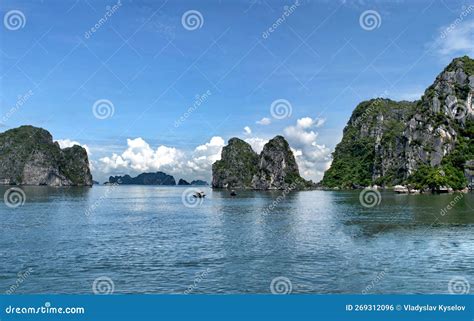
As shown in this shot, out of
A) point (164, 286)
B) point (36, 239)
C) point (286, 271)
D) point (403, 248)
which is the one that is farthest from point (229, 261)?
point (36, 239)

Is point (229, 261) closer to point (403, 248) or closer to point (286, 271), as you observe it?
point (286, 271)

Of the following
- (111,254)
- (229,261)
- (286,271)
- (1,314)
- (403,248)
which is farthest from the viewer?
(403,248)

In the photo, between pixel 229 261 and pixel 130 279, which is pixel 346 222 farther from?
pixel 130 279

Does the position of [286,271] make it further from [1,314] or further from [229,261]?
[1,314]

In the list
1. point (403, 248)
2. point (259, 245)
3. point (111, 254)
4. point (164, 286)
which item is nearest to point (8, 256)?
point (111, 254)

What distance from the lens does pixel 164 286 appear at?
31.0 meters

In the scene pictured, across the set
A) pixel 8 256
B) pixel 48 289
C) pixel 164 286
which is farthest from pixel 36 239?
pixel 164 286

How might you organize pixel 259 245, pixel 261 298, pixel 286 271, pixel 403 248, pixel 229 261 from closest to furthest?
pixel 261 298, pixel 286 271, pixel 229 261, pixel 403 248, pixel 259 245

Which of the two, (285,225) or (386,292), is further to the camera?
(285,225)

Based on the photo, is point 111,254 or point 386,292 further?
point 111,254

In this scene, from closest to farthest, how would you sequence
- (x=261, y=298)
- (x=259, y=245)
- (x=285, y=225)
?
(x=261, y=298), (x=259, y=245), (x=285, y=225)

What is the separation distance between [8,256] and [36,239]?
11213mm

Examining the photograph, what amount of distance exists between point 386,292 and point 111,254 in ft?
83.7

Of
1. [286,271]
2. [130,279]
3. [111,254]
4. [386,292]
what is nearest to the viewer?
[386,292]
